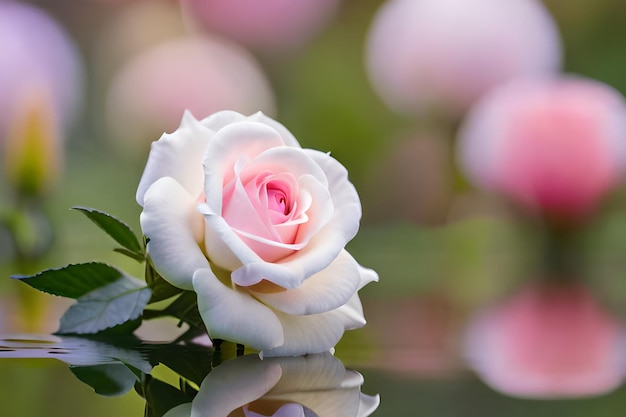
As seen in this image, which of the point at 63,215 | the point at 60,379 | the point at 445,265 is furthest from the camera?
the point at 63,215

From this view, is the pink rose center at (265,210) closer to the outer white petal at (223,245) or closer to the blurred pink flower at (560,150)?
the outer white petal at (223,245)

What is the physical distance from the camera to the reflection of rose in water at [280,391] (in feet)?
0.69

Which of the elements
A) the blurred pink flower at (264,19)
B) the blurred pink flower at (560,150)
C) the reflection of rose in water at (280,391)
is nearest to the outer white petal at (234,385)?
the reflection of rose in water at (280,391)

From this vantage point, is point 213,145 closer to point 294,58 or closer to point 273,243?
point 273,243

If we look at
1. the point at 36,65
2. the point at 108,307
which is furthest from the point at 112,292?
the point at 36,65

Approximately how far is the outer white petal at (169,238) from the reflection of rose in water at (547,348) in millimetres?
102

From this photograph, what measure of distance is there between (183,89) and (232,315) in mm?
781

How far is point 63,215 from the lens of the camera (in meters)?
1.07

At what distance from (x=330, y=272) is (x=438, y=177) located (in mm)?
793

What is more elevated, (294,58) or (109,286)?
(294,58)

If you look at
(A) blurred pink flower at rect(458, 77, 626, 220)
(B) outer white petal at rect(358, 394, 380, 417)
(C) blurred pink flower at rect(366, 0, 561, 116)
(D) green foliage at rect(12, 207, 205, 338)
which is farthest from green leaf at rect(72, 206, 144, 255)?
(C) blurred pink flower at rect(366, 0, 561, 116)

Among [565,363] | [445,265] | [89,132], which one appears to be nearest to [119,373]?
[565,363]

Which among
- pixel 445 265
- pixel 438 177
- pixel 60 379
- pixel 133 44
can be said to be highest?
pixel 133 44

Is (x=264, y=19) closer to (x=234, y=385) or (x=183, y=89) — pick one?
(x=183, y=89)
